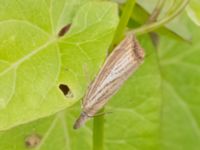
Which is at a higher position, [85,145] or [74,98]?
[74,98]

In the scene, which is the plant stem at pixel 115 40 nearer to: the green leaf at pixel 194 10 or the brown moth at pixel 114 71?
the brown moth at pixel 114 71

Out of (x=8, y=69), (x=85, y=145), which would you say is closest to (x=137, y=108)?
(x=85, y=145)

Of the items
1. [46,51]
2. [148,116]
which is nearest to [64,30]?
[46,51]

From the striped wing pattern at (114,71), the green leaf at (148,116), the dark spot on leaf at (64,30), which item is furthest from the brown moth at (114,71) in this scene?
the green leaf at (148,116)

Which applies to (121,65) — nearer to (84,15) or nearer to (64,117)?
(84,15)

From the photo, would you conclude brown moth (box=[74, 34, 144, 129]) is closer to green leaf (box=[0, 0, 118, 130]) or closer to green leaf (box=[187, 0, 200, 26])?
green leaf (box=[0, 0, 118, 130])

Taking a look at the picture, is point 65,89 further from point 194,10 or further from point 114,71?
point 194,10
